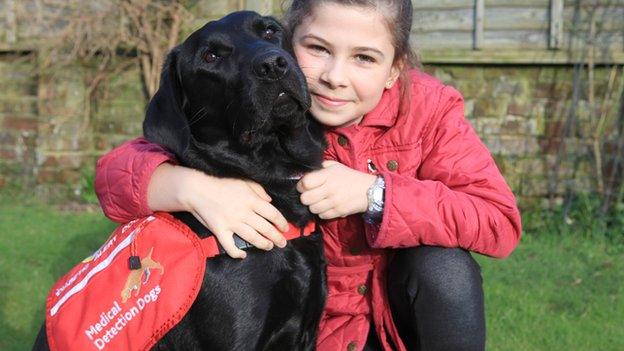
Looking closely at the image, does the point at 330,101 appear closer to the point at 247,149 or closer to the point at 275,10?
the point at 247,149

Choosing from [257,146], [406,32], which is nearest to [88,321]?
[257,146]

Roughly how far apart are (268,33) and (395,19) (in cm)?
36

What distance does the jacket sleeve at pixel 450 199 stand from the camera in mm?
2273

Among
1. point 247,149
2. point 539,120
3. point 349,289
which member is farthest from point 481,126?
point 247,149

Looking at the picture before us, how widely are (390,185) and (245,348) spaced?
570 millimetres

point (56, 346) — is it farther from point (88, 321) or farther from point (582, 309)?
point (582, 309)

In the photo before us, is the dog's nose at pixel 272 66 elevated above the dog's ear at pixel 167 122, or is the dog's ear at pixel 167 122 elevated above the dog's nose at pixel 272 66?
the dog's nose at pixel 272 66

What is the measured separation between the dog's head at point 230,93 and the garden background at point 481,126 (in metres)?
1.72

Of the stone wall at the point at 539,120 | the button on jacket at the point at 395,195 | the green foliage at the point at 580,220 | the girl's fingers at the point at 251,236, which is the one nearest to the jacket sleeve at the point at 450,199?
the button on jacket at the point at 395,195

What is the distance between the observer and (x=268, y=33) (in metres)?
2.37

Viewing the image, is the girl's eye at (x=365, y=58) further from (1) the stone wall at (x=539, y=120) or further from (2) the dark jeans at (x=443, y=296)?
(1) the stone wall at (x=539, y=120)

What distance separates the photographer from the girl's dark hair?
93.1 inches

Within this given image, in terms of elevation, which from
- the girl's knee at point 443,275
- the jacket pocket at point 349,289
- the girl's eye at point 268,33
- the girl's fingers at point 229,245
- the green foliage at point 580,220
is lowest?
the green foliage at point 580,220

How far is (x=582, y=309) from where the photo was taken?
398 cm
